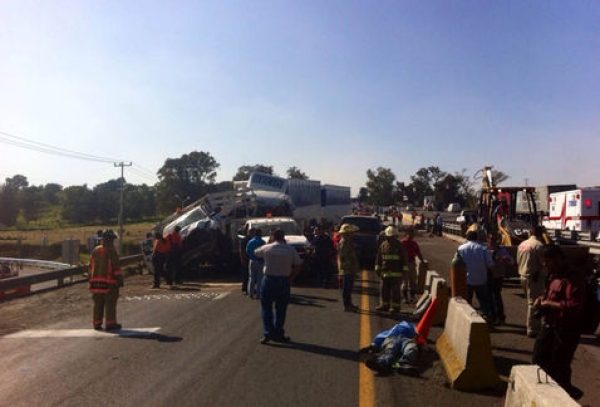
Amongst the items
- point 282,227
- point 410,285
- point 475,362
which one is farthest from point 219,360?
point 282,227

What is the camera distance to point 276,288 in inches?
349

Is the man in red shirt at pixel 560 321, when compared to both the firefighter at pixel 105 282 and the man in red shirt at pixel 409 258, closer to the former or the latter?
the man in red shirt at pixel 409 258

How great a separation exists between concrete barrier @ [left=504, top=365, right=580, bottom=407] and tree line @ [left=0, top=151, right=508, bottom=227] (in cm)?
8466

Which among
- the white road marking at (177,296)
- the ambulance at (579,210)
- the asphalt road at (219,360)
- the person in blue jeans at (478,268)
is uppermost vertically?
the ambulance at (579,210)

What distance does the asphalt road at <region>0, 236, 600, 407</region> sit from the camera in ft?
20.0

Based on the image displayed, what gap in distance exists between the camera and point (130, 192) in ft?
378

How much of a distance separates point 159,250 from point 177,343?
8099 millimetres

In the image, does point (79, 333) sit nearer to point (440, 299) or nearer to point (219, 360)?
point (219, 360)

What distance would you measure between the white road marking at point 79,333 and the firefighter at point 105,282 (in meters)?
0.28

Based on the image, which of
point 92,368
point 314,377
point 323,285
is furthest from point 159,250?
point 314,377

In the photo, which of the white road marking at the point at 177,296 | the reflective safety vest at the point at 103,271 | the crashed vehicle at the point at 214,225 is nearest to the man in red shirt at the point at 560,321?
the reflective safety vest at the point at 103,271

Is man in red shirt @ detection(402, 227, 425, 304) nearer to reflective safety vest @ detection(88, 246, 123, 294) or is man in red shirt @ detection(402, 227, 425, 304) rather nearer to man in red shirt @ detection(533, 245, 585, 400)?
reflective safety vest @ detection(88, 246, 123, 294)

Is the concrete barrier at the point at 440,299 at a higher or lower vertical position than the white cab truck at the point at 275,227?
lower

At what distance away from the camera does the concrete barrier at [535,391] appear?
155 inches
